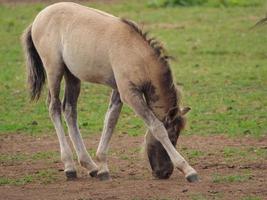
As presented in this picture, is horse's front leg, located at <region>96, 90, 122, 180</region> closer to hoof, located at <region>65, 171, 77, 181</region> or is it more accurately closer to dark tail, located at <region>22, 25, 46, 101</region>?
hoof, located at <region>65, 171, 77, 181</region>

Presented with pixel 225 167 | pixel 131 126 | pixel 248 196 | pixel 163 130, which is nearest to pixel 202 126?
pixel 131 126

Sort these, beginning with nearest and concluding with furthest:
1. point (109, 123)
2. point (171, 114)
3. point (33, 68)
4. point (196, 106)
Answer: point (171, 114), point (109, 123), point (33, 68), point (196, 106)

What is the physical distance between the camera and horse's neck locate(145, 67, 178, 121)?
9070mm

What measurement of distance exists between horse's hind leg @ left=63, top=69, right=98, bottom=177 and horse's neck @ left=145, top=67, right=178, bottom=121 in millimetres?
1128

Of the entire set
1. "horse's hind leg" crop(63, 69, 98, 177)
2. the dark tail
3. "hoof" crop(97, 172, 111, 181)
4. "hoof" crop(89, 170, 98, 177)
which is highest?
the dark tail

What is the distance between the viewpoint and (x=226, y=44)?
19.8 meters

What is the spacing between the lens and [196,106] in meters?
13.8

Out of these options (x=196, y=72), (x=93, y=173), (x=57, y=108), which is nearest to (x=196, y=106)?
(x=196, y=72)

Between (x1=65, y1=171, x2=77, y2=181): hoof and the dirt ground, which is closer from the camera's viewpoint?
the dirt ground

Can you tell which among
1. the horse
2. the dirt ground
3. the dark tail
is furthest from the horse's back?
the dirt ground

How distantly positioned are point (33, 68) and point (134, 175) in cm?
166

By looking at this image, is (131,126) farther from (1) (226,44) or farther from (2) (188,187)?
(1) (226,44)

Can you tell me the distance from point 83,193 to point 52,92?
64.3 inches

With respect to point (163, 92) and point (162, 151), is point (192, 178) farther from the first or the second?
point (163, 92)
